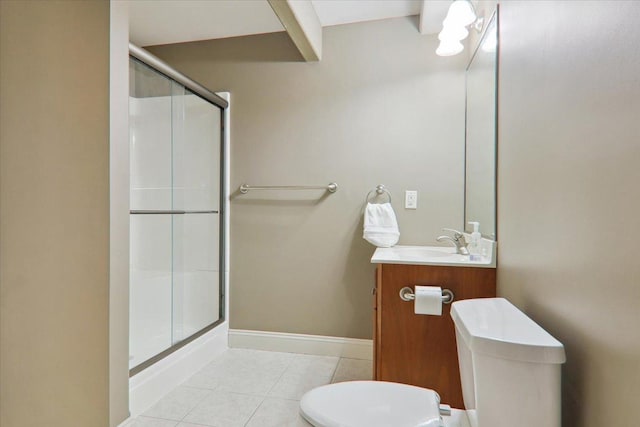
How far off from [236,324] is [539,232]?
7.05 ft

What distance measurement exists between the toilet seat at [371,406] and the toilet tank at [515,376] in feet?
0.44

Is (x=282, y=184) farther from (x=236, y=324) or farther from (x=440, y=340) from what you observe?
(x=440, y=340)

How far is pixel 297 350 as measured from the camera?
2490 mm

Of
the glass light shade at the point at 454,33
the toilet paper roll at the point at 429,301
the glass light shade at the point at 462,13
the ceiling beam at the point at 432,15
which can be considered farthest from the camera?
the ceiling beam at the point at 432,15

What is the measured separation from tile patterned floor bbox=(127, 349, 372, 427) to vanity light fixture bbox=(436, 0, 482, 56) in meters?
1.96

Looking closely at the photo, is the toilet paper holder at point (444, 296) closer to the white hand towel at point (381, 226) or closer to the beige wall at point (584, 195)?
the beige wall at point (584, 195)

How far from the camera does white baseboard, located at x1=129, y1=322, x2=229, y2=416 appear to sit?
173 centimetres

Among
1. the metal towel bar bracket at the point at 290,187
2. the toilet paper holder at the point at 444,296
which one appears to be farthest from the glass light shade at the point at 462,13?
the toilet paper holder at the point at 444,296

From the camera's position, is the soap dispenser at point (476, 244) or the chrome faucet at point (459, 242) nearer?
the soap dispenser at point (476, 244)

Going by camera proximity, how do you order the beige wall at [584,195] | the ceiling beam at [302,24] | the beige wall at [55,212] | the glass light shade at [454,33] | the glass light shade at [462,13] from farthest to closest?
1. the ceiling beam at [302,24]
2. the glass light shade at [454,33]
3. the glass light shade at [462,13]
4. the beige wall at [55,212]
5. the beige wall at [584,195]

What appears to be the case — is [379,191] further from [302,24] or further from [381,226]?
[302,24]

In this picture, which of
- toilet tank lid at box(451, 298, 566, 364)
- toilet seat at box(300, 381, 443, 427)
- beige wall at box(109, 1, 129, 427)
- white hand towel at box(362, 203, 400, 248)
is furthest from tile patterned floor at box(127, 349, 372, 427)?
toilet tank lid at box(451, 298, 566, 364)

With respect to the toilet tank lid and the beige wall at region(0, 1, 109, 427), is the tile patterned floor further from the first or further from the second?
the toilet tank lid

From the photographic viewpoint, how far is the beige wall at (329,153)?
2301mm
